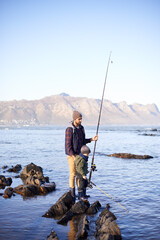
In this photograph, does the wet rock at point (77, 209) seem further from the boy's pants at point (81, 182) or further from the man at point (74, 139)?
the man at point (74, 139)

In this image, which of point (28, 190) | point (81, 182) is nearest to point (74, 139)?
point (81, 182)

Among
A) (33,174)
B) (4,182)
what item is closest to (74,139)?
(4,182)

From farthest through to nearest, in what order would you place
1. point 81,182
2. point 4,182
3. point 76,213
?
point 4,182
point 81,182
point 76,213

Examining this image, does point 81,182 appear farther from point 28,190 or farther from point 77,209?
point 28,190

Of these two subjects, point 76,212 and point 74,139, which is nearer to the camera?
point 76,212

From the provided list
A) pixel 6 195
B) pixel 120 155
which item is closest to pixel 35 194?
pixel 6 195

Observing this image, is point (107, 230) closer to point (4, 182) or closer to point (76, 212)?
point (76, 212)

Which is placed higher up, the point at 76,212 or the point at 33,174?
the point at 76,212

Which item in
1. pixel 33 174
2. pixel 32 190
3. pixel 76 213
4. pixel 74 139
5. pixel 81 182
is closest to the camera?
pixel 76 213

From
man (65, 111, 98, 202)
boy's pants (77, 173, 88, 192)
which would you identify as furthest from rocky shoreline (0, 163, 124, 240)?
man (65, 111, 98, 202)

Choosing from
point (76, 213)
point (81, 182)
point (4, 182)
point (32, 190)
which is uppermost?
point (81, 182)

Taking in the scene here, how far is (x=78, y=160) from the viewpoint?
6.27 meters

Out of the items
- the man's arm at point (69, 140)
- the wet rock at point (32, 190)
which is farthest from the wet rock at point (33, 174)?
the man's arm at point (69, 140)

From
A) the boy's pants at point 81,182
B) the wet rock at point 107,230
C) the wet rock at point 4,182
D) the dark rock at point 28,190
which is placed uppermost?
the boy's pants at point 81,182
